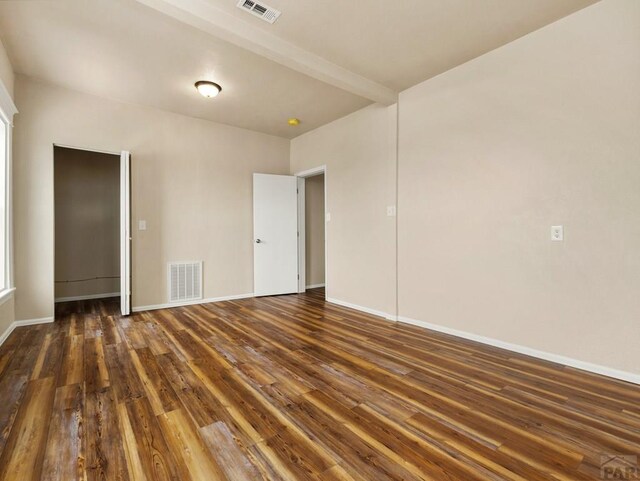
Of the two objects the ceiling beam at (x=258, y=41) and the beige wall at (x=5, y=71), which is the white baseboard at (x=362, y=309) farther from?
the beige wall at (x=5, y=71)

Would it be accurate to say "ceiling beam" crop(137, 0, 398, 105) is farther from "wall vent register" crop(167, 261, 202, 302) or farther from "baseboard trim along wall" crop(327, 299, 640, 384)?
"wall vent register" crop(167, 261, 202, 302)

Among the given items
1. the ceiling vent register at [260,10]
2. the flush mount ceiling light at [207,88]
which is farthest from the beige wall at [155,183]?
Result: the ceiling vent register at [260,10]

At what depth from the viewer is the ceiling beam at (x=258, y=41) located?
7.47 feet

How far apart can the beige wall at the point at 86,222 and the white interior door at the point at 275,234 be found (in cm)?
256

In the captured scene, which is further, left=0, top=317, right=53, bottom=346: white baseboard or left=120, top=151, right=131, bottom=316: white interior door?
left=120, top=151, right=131, bottom=316: white interior door

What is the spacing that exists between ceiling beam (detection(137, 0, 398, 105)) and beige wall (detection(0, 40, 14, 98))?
6.24 ft

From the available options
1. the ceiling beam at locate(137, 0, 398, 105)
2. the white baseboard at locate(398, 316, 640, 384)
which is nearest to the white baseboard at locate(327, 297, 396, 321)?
the white baseboard at locate(398, 316, 640, 384)

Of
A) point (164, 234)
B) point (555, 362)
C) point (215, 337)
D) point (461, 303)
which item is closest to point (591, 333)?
point (555, 362)

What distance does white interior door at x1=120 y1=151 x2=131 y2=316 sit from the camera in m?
3.97

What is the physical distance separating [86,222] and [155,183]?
192 centimetres

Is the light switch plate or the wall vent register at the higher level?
the light switch plate

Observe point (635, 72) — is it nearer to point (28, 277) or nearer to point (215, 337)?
point (215, 337)

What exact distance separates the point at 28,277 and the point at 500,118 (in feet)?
17.1

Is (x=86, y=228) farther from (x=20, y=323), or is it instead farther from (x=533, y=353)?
(x=533, y=353)
